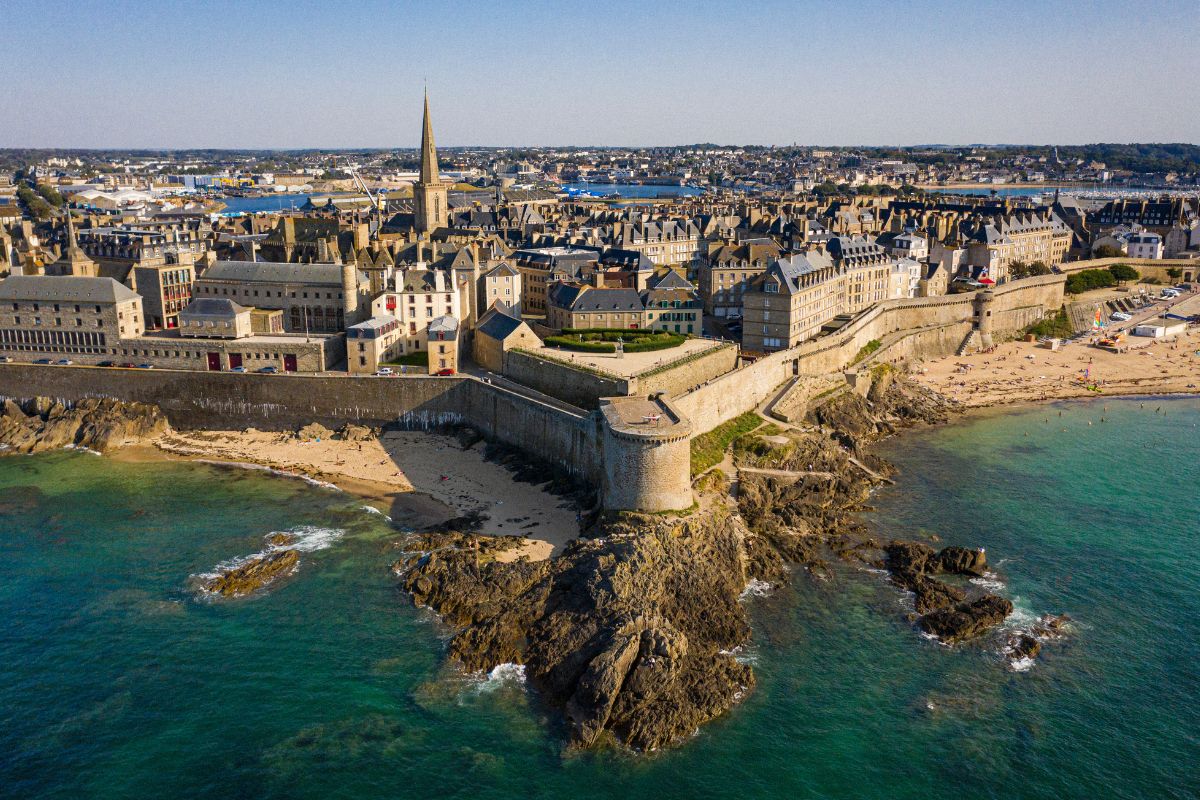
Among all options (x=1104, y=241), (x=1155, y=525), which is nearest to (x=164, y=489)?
(x=1155, y=525)

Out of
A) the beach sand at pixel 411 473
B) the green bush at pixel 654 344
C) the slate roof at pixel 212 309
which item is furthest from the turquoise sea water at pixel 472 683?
the green bush at pixel 654 344

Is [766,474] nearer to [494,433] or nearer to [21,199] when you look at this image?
[494,433]

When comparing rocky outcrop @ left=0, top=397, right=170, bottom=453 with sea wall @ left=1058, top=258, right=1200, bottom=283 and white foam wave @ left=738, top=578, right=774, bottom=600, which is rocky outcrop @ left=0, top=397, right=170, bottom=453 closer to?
white foam wave @ left=738, top=578, right=774, bottom=600

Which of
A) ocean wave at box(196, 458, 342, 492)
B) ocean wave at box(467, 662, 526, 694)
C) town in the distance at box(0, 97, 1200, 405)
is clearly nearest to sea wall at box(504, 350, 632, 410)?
town in the distance at box(0, 97, 1200, 405)

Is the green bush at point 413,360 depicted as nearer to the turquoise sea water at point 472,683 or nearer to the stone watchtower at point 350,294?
the stone watchtower at point 350,294

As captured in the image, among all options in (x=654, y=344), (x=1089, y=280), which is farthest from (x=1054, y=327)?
(x=654, y=344)

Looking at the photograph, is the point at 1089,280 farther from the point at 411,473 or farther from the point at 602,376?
the point at 411,473
